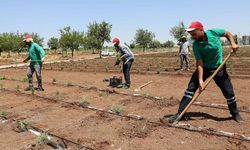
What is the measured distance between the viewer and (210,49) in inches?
224

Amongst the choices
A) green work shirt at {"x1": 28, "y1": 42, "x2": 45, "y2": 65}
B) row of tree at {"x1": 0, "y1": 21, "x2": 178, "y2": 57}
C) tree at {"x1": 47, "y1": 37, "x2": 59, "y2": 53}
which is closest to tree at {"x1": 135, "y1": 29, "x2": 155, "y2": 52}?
row of tree at {"x1": 0, "y1": 21, "x2": 178, "y2": 57}

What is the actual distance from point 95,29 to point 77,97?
31.8 meters

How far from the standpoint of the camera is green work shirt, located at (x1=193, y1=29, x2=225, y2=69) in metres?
5.68

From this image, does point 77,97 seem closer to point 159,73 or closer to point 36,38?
point 159,73

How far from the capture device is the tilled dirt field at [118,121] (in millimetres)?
5211

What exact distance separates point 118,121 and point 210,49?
2169 mm

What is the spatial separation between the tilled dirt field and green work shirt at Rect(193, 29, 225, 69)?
3.47ft

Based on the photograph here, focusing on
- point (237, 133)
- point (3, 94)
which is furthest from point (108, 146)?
point (3, 94)

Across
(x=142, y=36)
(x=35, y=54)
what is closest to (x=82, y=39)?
(x=142, y=36)

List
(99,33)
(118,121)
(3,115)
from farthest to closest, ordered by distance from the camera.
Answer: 1. (99,33)
2. (3,115)
3. (118,121)

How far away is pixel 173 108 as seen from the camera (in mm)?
7309

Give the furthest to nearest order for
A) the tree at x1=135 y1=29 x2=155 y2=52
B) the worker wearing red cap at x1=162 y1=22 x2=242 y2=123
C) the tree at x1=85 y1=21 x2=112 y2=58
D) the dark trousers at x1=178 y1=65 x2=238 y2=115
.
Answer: the tree at x1=135 y1=29 x2=155 y2=52 < the tree at x1=85 y1=21 x2=112 y2=58 < the dark trousers at x1=178 y1=65 x2=238 y2=115 < the worker wearing red cap at x1=162 y1=22 x2=242 y2=123

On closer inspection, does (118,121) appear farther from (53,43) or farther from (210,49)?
(53,43)

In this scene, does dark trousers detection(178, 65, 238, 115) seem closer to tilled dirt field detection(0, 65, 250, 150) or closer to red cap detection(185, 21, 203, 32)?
tilled dirt field detection(0, 65, 250, 150)
